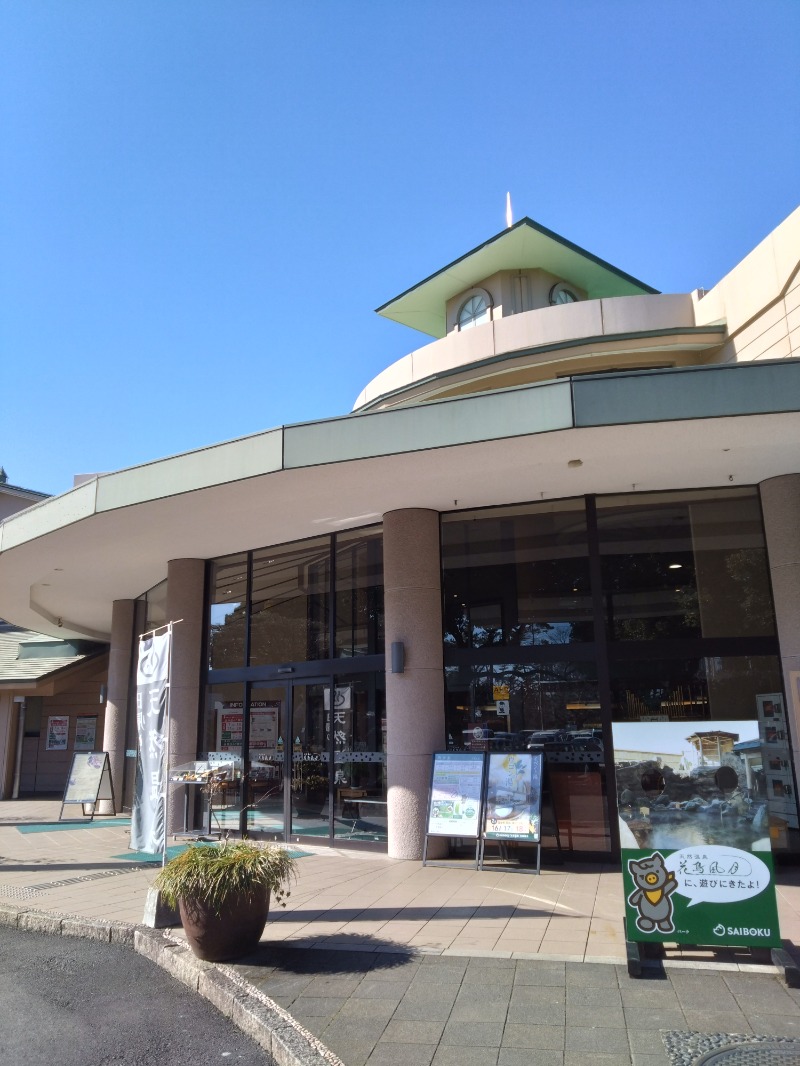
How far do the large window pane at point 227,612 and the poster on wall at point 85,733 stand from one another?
11.6 metres

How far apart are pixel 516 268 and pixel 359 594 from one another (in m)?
9.21

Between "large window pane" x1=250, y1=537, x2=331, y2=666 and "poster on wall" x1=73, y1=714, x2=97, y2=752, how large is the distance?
12755mm

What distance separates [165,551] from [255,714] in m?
2.98

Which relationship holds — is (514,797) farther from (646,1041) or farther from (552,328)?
(552,328)

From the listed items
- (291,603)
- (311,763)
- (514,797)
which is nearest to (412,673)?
(514,797)

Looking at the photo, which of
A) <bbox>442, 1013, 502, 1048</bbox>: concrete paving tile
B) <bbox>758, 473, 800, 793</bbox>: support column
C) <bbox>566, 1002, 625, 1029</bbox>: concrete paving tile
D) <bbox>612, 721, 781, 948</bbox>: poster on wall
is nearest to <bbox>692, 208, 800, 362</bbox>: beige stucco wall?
<bbox>758, 473, 800, 793</bbox>: support column

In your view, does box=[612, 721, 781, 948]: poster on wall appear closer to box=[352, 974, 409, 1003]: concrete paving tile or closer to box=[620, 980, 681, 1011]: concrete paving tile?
box=[620, 980, 681, 1011]: concrete paving tile

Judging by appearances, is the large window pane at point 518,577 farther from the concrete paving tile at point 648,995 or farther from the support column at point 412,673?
the concrete paving tile at point 648,995

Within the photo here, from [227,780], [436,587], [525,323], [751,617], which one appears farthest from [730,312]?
[227,780]

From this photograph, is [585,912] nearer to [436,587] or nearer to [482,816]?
[482,816]

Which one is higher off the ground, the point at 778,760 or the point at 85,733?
the point at 85,733

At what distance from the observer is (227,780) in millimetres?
12680

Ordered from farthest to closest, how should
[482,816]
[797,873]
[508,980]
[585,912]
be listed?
[482,816] → [797,873] → [585,912] → [508,980]

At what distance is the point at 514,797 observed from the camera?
9.50 metres
